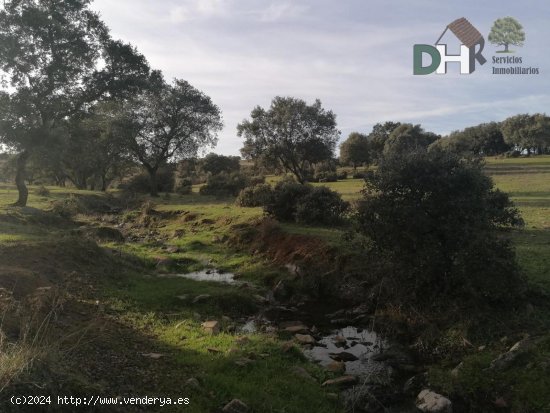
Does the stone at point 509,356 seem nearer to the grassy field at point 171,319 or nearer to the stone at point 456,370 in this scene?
the grassy field at point 171,319

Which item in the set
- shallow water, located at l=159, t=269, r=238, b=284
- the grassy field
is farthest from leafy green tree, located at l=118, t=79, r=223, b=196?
shallow water, located at l=159, t=269, r=238, b=284

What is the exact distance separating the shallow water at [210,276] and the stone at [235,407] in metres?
9.89

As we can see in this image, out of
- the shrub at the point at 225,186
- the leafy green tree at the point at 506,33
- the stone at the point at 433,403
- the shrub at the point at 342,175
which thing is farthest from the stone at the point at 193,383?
the shrub at the point at 342,175

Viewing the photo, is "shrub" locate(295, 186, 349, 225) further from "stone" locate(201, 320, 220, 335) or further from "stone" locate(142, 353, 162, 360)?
"stone" locate(142, 353, 162, 360)

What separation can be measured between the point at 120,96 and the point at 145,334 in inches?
994

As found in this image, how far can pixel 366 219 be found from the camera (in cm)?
1326

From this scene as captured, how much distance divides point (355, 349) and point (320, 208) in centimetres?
1329

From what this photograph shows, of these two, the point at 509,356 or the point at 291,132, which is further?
the point at 291,132

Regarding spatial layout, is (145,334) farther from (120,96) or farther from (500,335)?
(120,96)

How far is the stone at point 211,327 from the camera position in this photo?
37.5 ft

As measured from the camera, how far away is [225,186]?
50094 mm

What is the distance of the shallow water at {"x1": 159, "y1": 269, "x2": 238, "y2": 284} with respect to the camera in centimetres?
1789

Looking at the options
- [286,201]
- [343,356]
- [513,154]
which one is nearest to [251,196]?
[286,201]

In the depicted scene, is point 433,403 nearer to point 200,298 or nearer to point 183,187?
point 200,298
